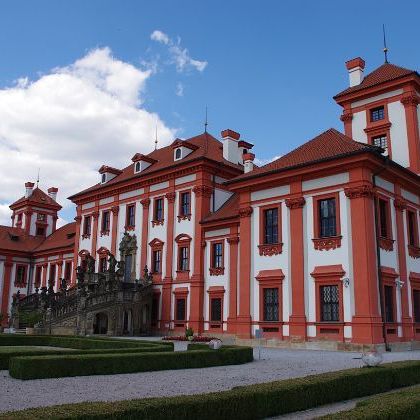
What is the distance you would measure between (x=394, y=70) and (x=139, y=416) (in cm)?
2953

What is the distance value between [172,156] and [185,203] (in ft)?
16.5

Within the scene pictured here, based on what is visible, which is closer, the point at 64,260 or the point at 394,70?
the point at 394,70

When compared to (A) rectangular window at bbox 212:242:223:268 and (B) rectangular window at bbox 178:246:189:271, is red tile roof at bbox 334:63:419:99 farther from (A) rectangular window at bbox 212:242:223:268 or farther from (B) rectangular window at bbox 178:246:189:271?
(B) rectangular window at bbox 178:246:189:271

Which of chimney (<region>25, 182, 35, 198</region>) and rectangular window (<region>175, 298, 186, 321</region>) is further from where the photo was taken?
chimney (<region>25, 182, 35, 198</region>)

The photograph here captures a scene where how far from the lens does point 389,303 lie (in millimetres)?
23859

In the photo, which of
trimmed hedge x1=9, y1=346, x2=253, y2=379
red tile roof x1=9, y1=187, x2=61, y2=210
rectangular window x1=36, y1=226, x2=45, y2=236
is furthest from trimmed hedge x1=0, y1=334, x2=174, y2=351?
red tile roof x1=9, y1=187, x2=61, y2=210

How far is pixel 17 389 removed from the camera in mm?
10867

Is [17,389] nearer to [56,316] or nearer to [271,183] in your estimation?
[271,183]

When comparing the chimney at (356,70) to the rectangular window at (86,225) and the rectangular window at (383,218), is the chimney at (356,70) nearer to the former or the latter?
the rectangular window at (383,218)

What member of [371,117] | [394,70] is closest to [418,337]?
[371,117]

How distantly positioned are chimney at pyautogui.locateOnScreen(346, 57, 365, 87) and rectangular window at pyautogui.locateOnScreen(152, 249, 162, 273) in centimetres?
1695

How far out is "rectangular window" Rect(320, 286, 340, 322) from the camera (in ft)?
76.5

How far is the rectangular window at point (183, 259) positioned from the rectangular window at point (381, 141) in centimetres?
1352

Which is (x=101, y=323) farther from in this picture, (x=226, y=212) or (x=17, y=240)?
(x=17, y=240)
